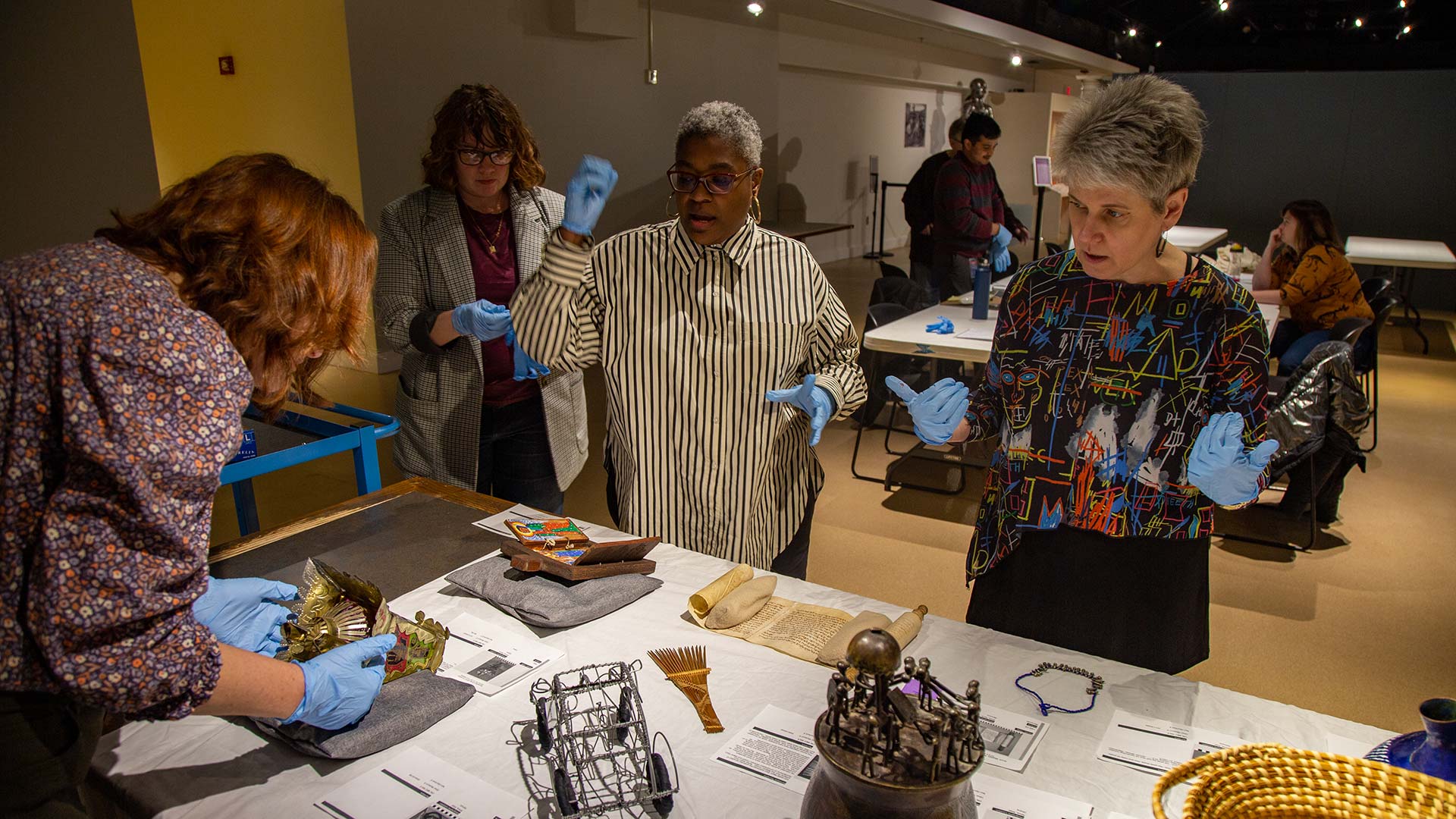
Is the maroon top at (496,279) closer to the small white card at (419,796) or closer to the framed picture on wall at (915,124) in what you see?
the small white card at (419,796)

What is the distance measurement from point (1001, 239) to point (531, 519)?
433 centimetres

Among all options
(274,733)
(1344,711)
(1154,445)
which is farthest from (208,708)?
(1344,711)

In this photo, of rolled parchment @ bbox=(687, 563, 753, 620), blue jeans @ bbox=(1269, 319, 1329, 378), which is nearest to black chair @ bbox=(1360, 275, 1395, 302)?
blue jeans @ bbox=(1269, 319, 1329, 378)

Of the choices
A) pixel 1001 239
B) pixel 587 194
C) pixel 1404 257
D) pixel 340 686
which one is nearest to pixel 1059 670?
pixel 340 686

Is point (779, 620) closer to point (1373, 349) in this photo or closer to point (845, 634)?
point (845, 634)

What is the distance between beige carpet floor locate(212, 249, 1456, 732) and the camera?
2920 millimetres

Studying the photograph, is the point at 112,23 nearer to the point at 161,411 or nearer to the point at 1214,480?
the point at 161,411

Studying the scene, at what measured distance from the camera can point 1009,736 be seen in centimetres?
130

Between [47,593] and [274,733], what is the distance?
47cm

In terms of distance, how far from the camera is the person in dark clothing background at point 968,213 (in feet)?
17.4

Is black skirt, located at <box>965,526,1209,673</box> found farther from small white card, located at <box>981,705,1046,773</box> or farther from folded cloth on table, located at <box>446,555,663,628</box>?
folded cloth on table, located at <box>446,555,663,628</box>

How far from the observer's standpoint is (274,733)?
4.23 feet

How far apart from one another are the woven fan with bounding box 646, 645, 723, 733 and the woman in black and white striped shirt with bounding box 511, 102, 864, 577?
1.73 ft

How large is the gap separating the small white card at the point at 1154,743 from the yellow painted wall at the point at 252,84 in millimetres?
5896
